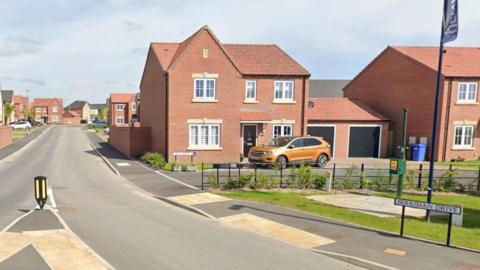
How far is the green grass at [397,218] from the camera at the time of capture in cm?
855

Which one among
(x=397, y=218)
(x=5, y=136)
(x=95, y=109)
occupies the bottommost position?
(x=397, y=218)

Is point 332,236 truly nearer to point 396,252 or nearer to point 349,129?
point 396,252

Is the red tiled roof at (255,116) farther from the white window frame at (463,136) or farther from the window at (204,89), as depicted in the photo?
the white window frame at (463,136)

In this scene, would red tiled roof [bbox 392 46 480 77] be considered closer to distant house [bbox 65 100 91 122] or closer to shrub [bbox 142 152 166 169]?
shrub [bbox 142 152 166 169]

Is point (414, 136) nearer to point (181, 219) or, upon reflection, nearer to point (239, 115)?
point (239, 115)

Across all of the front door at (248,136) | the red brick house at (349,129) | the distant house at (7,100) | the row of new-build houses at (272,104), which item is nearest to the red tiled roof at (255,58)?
the row of new-build houses at (272,104)

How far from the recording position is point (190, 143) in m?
→ 22.5

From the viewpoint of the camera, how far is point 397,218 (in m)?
10.5

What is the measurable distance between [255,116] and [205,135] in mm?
4312

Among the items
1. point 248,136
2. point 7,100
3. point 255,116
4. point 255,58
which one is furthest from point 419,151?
point 7,100

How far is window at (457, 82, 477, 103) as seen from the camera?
25875mm

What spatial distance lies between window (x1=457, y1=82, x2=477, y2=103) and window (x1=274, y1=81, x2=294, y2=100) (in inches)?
498

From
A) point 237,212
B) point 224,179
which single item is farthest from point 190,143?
point 237,212

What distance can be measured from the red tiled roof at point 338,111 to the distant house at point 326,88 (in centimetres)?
2042
